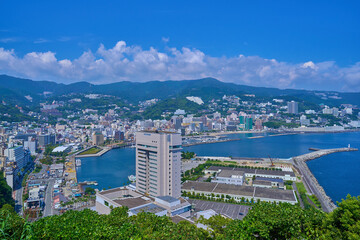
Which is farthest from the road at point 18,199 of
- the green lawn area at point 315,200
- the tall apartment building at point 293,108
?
the tall apartment building at point 293,108

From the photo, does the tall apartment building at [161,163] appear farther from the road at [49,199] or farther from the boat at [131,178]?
the boat at [131,178]

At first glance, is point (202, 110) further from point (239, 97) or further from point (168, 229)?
point (168, 229)

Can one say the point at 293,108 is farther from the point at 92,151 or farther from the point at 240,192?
the point at 240,192

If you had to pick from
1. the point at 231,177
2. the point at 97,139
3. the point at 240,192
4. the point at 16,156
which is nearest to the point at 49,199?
the point at 16,156

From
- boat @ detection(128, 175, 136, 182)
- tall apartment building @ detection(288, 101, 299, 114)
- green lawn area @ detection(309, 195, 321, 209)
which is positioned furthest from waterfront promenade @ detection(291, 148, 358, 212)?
tall apartment building @ detection(288, 101, 299, 114)

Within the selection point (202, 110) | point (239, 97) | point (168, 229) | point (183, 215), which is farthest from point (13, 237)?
point (239, 97)
